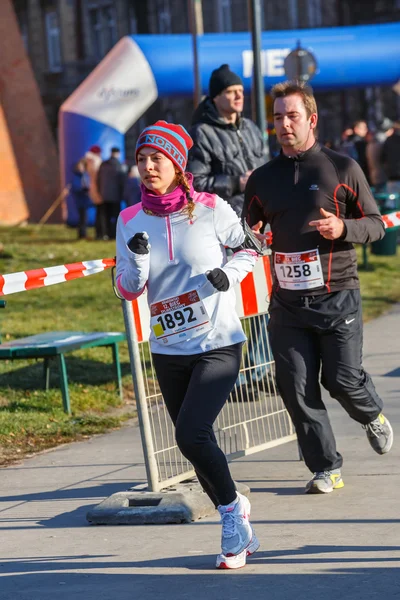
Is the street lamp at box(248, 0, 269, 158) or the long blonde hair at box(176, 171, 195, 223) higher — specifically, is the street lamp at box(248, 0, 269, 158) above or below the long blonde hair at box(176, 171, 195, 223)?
below

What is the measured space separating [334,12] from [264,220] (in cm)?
3308

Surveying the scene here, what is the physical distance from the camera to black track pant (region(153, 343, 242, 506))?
4.89 meters

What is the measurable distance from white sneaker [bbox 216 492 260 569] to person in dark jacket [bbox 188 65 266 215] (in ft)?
10.9

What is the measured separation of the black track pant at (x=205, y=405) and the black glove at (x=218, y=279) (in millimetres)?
272

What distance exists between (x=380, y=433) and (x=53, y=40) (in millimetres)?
45374

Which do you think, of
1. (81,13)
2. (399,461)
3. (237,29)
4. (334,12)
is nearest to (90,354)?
(399,461)

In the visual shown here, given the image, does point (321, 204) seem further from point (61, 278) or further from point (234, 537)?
point (61, 278)

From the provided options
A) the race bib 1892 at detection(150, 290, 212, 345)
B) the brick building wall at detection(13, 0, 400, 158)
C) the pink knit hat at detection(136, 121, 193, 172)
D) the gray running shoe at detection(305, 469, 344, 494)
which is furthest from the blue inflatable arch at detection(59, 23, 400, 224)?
the race bib 1892 at detection(150, 290, 212, 345)

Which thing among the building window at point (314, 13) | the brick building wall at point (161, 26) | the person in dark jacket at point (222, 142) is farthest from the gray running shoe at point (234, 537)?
the building window at point (314, 13)

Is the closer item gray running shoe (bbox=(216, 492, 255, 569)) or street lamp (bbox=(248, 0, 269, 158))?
gray running shoe (bbox=(216, 492, 255, 569))

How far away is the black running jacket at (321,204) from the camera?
5844 millimetres

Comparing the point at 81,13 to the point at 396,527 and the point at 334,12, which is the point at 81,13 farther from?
the point at 396,527

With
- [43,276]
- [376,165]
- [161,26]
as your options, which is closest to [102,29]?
[161,26]

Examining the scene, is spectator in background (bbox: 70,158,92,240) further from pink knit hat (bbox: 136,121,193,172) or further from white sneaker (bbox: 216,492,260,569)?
white sneaker (bbox: 216,492,260,569)
